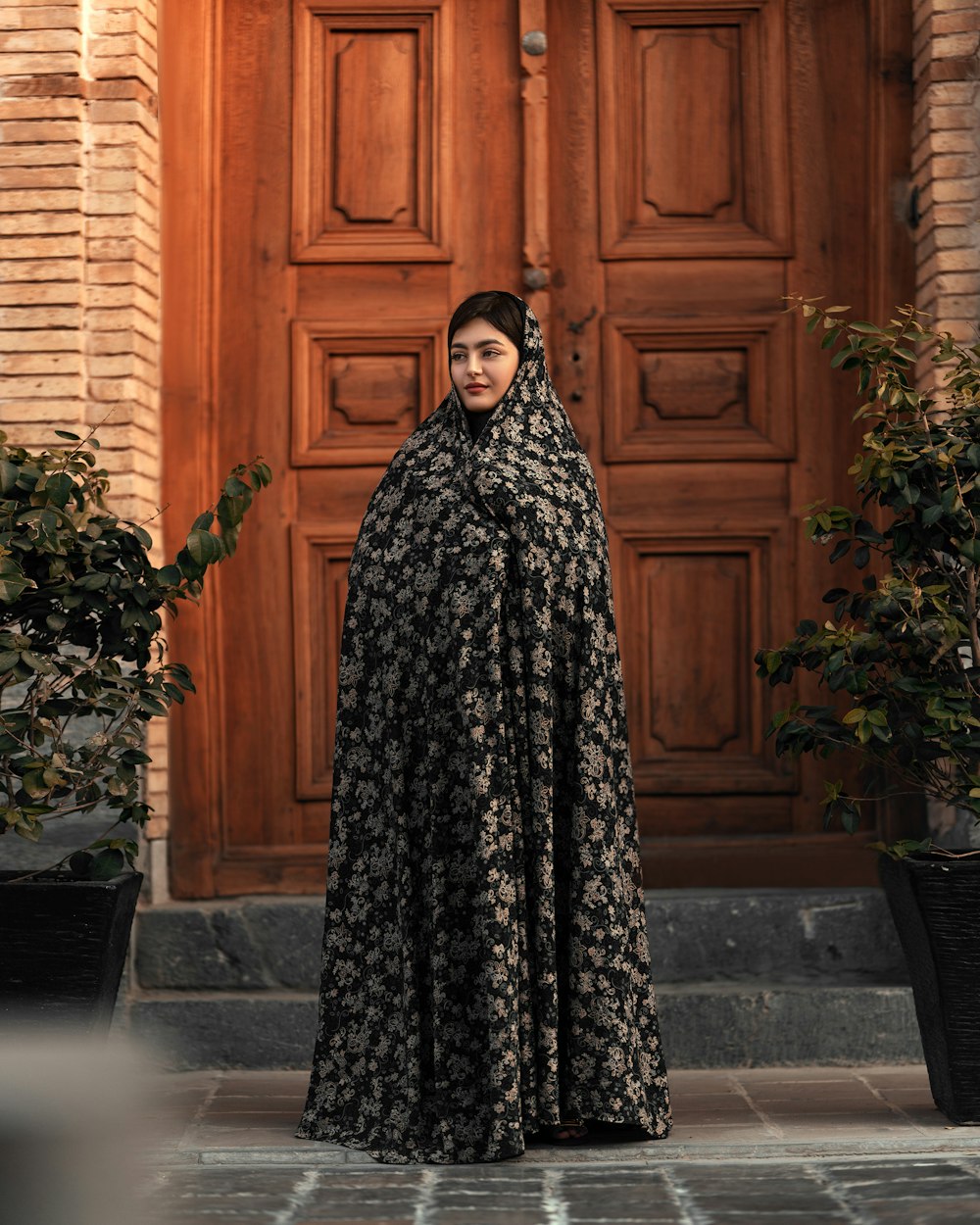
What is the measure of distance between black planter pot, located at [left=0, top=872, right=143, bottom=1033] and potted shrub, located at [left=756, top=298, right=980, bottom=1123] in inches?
65.2

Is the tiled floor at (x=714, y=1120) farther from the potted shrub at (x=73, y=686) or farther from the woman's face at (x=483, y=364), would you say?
the woman's face at (x=483, y=364)

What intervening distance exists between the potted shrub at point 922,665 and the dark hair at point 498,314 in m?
0.68

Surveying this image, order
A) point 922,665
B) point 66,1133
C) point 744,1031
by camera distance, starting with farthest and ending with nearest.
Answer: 1. point 744,1031
2. point 922,665
3. point 66,1133

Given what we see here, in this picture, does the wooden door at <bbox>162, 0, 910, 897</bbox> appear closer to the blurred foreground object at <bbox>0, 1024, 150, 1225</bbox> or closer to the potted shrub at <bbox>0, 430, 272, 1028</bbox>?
the potted shrub at <bbox>0, 430, 272, 1028</bbox>

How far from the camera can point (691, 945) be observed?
15.4 ft

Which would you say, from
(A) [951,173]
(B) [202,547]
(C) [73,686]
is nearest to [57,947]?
(C) [73,686]

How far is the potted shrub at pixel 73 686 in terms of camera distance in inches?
145

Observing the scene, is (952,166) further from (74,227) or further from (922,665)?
(74,227)

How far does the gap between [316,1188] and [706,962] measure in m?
1.70

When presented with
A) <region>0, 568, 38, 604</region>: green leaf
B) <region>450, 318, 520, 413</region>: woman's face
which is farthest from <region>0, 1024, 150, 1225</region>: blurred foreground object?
<region>450, 318, 520, 413</region>: woman's face

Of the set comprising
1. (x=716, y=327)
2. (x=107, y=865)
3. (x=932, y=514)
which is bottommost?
(x=107, y=865)

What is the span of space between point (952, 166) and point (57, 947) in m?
3.24

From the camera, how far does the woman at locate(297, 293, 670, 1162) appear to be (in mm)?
3531

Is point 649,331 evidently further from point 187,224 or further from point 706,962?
point 706,962
